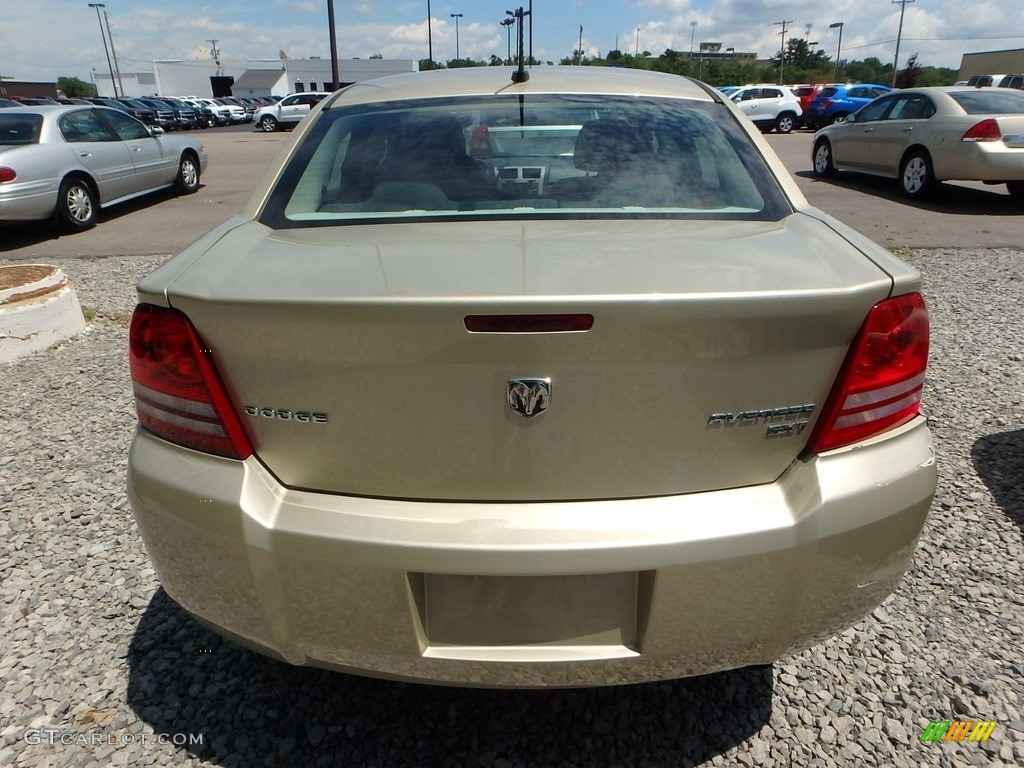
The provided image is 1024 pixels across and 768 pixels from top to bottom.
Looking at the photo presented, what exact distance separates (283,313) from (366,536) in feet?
1.58

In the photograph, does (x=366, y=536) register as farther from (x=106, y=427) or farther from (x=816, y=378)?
(x=106, y=427)

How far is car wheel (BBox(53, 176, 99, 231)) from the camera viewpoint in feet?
29.5

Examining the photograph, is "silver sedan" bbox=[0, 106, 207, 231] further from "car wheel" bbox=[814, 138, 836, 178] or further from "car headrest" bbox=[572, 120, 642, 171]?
"car wheel" bbox=[814, 138, 836, 178]

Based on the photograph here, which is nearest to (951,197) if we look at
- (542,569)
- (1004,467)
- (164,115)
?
(1004,467)

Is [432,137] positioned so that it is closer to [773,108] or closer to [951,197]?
[951,197]

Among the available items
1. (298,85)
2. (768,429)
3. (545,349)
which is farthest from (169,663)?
(298,85)

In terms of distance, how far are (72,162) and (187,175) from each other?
3.16 m

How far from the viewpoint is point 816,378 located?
1.53m

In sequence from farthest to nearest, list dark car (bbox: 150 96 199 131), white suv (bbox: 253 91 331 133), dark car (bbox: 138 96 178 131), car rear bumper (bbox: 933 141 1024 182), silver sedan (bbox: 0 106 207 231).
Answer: dark car (bbox: 150 96 199 131) → dark car (bbox: 138 96 178 131) → white suv (bbox: 253 91 331 133) → car rear bumper (bbox: 933 141 1024 182) → silver sedan (bbox: 0 106 207 231)

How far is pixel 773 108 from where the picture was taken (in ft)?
83.1

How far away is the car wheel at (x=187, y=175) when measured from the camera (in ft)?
39.2
